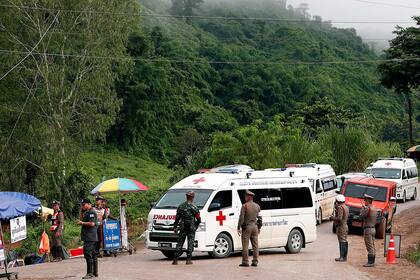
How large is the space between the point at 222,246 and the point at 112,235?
4181mm

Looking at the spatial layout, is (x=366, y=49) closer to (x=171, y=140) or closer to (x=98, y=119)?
(x=171, y=140)

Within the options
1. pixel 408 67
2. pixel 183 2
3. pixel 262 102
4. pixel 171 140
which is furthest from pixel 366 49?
pixel 408 67

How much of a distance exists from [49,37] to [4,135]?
6.08 m

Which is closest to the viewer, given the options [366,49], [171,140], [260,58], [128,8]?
[128,8]

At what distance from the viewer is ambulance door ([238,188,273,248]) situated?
69.8 ft

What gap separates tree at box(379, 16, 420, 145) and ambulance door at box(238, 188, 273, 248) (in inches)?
897

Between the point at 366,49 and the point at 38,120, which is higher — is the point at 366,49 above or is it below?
above

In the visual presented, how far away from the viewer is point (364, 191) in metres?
30.3

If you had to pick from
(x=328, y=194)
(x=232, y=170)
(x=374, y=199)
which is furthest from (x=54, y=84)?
(x=374, y=199)

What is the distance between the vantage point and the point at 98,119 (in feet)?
137

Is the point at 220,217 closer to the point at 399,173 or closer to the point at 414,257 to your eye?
the point at 414,257

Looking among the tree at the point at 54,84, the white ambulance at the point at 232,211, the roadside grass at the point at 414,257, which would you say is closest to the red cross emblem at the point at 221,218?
the white ambulance at the point at 232,211

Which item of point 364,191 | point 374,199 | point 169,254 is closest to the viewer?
point 169,254

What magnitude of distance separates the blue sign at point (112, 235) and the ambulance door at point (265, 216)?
4.59m
